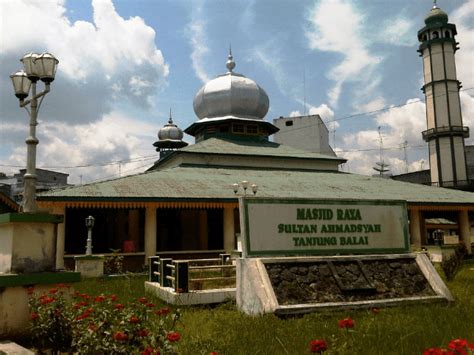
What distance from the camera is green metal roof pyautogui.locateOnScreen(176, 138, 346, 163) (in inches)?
928

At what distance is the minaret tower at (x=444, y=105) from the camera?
4619cm

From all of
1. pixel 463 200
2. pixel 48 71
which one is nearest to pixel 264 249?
pixel 48 71

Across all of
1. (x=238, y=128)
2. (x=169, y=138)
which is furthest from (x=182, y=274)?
(x=169, y=138)

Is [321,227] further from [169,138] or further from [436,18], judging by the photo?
[436,18]

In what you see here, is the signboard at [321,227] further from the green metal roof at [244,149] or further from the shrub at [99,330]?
the green metal roof at [244,149]

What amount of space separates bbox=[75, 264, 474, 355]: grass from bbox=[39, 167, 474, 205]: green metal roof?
8.47 m

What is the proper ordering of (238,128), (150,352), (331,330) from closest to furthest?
(150,352)
(331,330)
(238,128)

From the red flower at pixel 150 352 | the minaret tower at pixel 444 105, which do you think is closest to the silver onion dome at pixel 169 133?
the minaret tower at pixel 444 105

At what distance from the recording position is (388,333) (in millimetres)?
5891

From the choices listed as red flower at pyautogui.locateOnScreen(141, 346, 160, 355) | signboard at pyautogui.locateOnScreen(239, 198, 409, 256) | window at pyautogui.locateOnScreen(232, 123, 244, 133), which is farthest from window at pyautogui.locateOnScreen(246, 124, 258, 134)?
red flower at pyautogui.locateOnScreen(141, 346, 160, 355)

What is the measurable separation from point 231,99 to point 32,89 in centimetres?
2080

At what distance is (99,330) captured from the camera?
12.7 feet

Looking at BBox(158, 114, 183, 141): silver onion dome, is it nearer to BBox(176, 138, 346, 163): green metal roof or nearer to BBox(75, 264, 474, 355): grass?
BBox(176, 138, 346, 163): green metal roof

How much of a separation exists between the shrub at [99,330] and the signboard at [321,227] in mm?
3897
